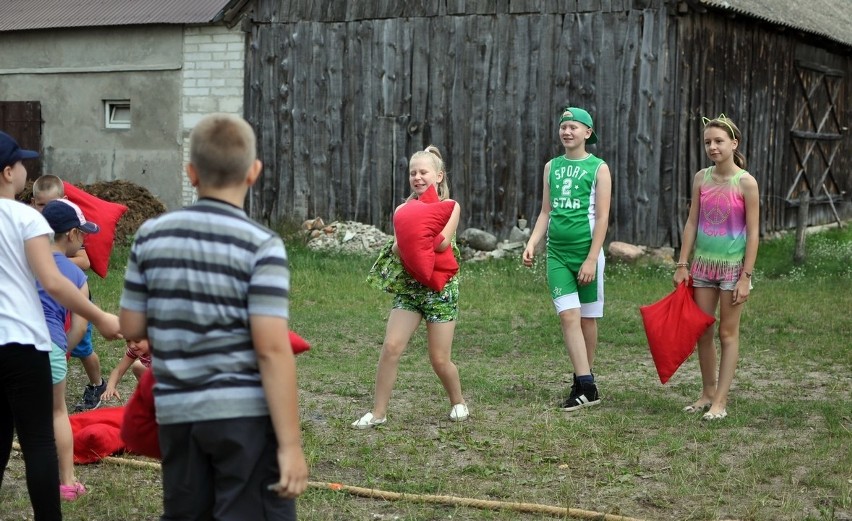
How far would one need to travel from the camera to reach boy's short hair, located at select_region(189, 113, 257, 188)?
2938mm

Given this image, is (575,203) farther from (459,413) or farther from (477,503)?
(477,503)

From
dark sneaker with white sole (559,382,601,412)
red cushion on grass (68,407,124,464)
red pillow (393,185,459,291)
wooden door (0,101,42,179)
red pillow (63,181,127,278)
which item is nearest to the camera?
red cushion on grass (68,407,124,464)

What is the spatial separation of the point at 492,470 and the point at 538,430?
34.9 inches

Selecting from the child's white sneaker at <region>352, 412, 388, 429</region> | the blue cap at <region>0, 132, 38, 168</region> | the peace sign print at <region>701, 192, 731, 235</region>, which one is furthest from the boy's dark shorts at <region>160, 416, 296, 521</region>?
the peace sign print at <region>701, 192, 731, 235</region>

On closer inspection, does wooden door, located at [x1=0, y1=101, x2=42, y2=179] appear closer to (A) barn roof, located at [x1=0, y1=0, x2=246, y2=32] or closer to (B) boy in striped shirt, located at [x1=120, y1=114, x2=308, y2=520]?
(A) barn roof, located at [x1=0, y1=0, x2=246, y2=32]

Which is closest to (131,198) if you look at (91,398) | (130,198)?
(130,198)

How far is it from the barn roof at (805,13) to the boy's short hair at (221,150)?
12.2 metres

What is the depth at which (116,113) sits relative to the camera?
62.5 ft

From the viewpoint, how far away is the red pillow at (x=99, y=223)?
20.6 feet

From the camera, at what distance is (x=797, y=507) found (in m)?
4.75

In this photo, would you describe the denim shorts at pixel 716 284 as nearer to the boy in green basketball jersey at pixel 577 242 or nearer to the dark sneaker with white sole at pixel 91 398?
the boy in green basketball jersey at pixel 577 242

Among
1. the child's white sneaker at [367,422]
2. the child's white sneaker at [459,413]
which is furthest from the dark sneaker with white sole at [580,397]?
the child's white sneaker at [367,422]

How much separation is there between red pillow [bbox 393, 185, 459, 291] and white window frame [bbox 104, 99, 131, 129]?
44.8 ft

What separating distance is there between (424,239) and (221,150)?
3231mm
